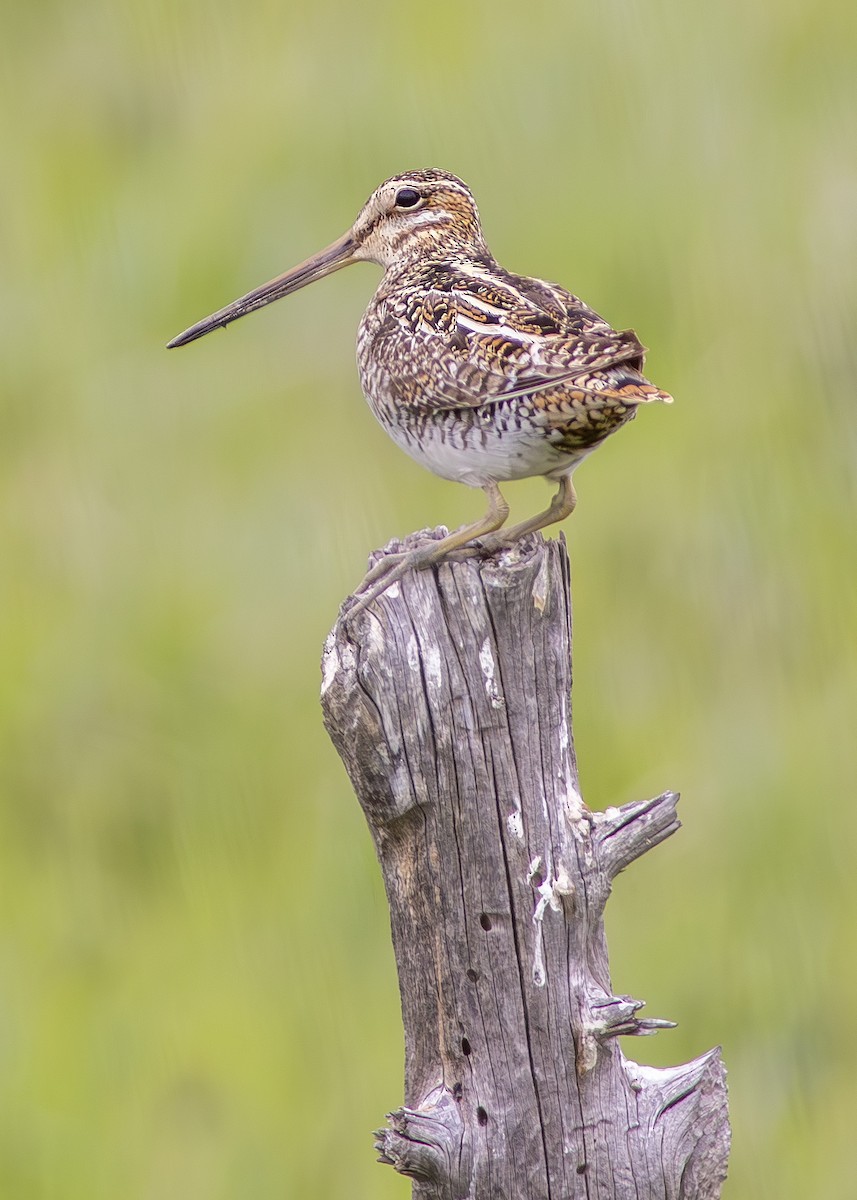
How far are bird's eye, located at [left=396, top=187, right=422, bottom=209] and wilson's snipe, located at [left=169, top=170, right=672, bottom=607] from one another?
0.72 feet

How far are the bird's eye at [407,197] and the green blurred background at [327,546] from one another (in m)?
2.35

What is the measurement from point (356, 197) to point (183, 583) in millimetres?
2162

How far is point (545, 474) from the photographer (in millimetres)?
3836

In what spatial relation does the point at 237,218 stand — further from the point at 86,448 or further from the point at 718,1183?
the point at 718,1183

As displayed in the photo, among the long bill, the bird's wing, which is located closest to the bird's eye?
the long bill

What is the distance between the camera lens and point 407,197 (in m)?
4.50

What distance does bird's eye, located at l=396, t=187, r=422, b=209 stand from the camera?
4488 millimetres

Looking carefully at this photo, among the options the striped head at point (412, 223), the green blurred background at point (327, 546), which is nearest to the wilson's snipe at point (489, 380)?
the striped head at point (412, 223)

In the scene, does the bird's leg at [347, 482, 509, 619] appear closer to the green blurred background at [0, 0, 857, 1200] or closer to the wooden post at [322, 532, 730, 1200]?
the wooden post at [322, 532, 730, 1200]

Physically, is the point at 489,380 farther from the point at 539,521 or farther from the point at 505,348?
the point at 539,521

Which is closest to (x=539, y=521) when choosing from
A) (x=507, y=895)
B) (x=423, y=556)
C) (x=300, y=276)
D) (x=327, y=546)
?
(x=423, y=556)

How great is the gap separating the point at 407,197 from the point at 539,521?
108cm

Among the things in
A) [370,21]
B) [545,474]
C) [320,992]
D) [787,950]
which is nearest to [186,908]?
[320,992]

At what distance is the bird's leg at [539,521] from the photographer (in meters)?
3.72
